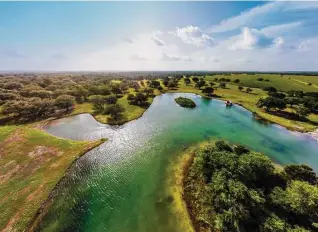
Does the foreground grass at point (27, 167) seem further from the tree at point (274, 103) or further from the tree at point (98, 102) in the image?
the tree at point (274, 103)

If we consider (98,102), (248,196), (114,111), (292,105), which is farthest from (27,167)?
(292,105)

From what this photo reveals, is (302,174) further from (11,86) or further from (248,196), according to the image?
(11,86)

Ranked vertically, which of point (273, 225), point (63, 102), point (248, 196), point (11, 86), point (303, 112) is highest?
point (11, 86)

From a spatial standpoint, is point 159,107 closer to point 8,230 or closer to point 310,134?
point 310,134

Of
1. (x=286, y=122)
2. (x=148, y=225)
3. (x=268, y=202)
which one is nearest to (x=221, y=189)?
(x=268, y=202)

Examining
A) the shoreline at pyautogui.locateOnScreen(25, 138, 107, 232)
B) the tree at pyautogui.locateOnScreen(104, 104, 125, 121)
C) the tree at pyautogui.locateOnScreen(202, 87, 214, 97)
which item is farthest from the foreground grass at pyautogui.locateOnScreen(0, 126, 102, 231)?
the tree at pyautogui.locateOnScreen(202, 87, 214, 97)
